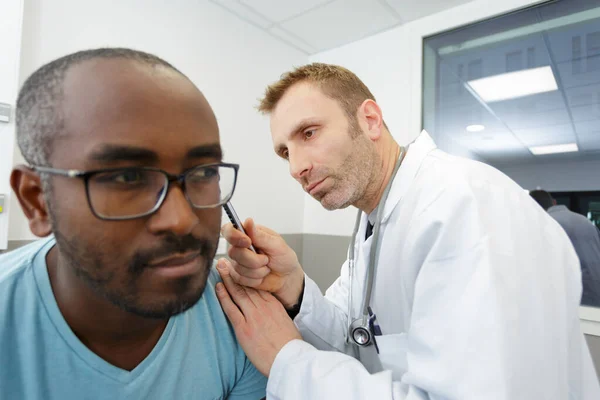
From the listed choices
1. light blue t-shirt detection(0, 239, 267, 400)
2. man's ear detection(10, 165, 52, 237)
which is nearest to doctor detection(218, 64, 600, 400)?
light blue t-shirt detection(0, 239, 267, 400)

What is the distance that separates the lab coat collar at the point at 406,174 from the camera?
41.2 inches

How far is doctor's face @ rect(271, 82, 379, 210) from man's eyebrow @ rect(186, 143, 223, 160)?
25.1 inches

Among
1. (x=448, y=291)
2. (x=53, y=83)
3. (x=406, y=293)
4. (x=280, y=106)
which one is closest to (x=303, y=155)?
(x=280, y=106)

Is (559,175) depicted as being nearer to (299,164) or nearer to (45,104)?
(299,164)

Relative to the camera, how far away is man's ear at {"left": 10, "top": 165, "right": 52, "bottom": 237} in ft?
1.84

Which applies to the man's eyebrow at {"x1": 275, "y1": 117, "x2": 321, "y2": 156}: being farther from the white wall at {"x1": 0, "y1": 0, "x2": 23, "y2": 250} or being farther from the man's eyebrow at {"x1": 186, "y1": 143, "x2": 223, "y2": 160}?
the white wall at {"x1": 0, "y1": 0, "x2": 23, "y2": 250}

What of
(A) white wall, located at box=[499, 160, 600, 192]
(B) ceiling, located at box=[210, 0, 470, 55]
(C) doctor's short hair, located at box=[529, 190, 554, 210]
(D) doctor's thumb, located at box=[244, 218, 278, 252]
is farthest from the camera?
(B) ceiling, located at box=[210, 0, 470, 55]

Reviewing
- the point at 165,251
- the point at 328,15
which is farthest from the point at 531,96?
the point at 165,251

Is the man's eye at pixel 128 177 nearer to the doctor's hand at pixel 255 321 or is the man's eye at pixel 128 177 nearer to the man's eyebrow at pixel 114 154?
the man's eyebrow at pixel 114 154

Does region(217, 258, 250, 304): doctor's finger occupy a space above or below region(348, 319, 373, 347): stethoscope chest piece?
above

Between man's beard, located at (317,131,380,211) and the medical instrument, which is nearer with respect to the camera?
the medical instrument

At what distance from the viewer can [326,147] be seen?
122 cm

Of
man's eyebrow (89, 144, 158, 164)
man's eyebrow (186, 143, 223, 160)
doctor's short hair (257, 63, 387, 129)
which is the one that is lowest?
man's eyebrow (89, 144, 158, 164)

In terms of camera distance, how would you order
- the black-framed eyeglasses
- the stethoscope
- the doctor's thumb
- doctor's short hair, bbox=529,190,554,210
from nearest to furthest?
the black-framed eyeglasses → the doctor's thumb → the stethoscope → doctor's short hair, bbox=529,190,554,210
